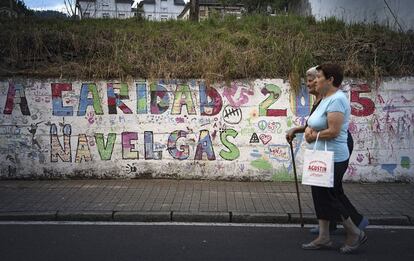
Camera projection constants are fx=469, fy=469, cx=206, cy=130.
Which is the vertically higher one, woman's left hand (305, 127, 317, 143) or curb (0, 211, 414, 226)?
woman's left hand (305, 127, 317, 143)

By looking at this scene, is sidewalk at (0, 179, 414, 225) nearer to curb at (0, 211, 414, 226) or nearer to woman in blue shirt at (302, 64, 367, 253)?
curb at (0, 211, 414, 226)

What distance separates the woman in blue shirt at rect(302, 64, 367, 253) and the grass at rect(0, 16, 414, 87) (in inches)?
138

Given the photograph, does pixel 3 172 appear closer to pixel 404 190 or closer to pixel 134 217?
pixel 134 217

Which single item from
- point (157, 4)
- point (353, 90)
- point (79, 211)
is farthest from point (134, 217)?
point (157, 4)

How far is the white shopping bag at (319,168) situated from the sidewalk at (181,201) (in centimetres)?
168

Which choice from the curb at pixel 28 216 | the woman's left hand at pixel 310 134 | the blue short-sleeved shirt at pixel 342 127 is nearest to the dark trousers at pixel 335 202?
the blue short-sleeved shirt at pixel 342 127

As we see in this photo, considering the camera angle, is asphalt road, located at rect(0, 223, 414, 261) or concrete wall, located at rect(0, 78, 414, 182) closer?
asphalt road, located at rect(0, 223, 414, 261)

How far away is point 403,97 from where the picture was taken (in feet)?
29.2

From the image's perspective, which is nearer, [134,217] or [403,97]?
[134,217]

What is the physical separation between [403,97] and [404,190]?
177 centimetres

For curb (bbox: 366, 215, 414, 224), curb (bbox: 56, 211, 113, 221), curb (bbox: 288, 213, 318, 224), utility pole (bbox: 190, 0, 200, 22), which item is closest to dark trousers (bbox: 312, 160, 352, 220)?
curb (bbox: 288, 213, 318, 224)

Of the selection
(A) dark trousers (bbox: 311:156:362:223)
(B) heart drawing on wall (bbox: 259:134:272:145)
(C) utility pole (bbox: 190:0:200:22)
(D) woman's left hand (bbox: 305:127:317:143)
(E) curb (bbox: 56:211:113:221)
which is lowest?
(E) curb (bbox: 56:211:113:221)

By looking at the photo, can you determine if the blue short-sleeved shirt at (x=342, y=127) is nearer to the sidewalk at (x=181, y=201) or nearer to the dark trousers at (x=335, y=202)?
the dark trousers at (x=335, y=202)

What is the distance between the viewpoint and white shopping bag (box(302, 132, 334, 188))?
520 cm
